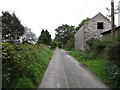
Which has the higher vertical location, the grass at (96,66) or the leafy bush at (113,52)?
the leafy bush at (113,52)

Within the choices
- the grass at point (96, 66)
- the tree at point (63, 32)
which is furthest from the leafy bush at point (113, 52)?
the tree at point (63, 32)

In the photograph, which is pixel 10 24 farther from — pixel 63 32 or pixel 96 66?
pixel 63 32

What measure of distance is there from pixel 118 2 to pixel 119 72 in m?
7.84

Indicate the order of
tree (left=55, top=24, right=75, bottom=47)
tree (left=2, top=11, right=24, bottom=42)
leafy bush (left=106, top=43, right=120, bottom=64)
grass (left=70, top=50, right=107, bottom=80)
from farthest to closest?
tree (left=55, top=24, right=75, bottom=47), tree (left=2, top=11, right=24, bottom=42), grass (left=70, top=50, right=107, bottom=80), leafy bush (left=106, top=43, right=120, bottom=64)

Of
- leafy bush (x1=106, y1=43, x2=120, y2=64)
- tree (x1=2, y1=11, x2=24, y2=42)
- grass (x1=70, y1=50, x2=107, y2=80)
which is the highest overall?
tree (x1=2, y1=11, x2=24, y2=42)

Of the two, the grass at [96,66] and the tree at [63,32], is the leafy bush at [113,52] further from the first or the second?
the tree at [63,32]

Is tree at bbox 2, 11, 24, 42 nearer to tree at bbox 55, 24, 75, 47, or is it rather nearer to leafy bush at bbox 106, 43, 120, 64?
leafy bush at bbox 106, 43, 120, 64

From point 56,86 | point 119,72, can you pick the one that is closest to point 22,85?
point 56,86

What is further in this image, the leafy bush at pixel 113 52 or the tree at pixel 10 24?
the tree at pixel 10 24

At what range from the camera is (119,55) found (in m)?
8.40

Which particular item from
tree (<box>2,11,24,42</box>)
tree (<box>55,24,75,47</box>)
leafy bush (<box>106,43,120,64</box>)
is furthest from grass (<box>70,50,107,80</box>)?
tree (<box>55,24,75,47</box>)

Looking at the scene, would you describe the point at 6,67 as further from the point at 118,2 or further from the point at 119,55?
the point at 118,2

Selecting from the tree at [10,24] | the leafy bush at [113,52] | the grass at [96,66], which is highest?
the tree at [10,24]

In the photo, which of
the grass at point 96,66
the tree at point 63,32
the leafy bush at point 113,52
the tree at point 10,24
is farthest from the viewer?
the tree at point 63,32
